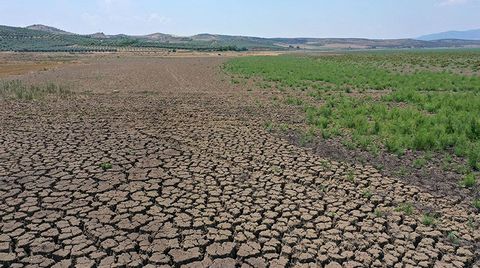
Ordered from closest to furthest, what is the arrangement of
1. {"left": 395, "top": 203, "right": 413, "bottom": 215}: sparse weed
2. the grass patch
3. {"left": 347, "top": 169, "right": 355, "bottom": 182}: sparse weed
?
1. {"left": 395, "top": 203, "right": 413, "bottom": 215}: sparse weed
2. {"left": 347, "top": 169, "right": 355, "bottom": 182}: sparse weed
3. the grass patch

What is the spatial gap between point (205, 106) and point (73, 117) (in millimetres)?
4972

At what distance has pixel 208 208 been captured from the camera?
5.36 metres

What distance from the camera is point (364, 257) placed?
4.16 m

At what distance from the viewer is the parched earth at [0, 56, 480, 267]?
13.7ft

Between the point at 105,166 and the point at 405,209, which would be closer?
the point at 405,209

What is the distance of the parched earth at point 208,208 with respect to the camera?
13.7 feet

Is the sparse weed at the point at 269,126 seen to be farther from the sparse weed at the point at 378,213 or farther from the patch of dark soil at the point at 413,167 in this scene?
the sparse weed at the point at 378,213

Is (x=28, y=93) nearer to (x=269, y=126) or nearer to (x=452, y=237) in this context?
(x=269, y=126)

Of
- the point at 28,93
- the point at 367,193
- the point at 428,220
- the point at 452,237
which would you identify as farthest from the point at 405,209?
the point at 28,93

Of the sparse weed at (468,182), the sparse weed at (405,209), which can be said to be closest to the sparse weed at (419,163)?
the sparse weed at (468,182)

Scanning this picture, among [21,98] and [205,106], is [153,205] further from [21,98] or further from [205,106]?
[21,98]

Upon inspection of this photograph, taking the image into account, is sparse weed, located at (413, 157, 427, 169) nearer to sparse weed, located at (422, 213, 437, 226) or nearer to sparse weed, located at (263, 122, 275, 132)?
Result: sparse weed, located at (422, 213, 437, 226)

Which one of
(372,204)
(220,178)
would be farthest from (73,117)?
(372,204)

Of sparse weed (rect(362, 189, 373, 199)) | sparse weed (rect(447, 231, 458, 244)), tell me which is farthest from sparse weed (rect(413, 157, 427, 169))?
sparse weed (rect(447, 231, 458, 244))
